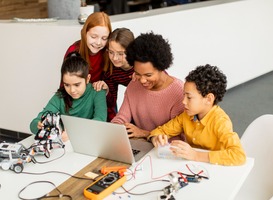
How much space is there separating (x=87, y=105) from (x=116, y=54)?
34 cm

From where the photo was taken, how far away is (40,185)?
1.51 metres

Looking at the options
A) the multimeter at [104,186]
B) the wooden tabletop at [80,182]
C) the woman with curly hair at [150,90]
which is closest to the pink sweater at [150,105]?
the woman with curly hair at [150,90]

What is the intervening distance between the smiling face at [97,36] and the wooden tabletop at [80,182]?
908mm

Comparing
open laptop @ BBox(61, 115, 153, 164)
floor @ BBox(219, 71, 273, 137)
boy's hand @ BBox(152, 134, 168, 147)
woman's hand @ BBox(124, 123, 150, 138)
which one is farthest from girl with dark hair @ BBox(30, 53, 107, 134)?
floor @ BBox(219, 71, 273, 137)

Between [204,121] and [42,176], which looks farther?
[204,121]

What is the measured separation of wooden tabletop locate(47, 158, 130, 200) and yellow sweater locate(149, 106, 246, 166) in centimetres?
31

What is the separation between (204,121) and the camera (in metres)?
1.76

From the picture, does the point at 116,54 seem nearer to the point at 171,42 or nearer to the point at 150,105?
the point at 150,105

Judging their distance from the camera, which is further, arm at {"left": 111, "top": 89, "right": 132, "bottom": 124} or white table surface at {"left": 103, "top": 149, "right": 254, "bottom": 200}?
arm at {"left": 111, "top": 89, "right": 132, "bottom": 124}

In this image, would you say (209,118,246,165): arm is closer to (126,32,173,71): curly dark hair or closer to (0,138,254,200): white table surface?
(0,138,254,200): white table surface

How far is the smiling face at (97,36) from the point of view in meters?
2.38

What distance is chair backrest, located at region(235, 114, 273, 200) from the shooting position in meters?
1.85

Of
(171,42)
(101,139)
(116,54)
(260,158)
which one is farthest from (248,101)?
(101,139)

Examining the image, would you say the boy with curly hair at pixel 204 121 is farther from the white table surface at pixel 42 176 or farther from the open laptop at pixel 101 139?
the white table surface at pixel 42 176
